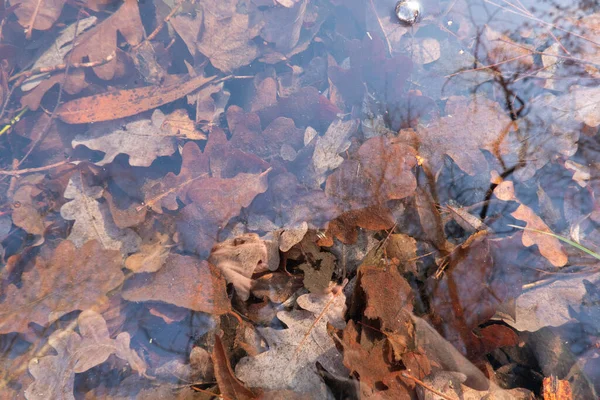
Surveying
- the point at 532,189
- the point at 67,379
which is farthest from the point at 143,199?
the point at 532,189

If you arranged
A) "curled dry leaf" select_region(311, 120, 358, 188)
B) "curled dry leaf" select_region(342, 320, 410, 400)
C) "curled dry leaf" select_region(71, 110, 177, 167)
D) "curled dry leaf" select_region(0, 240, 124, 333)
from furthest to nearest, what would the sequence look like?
"curled dry leaf" select_region(71, 110, 177, 167)
"curled dry leaf" select_region(311, 120, 358, 188)
"curled dry leaf" select_region(0, 240, 124, 333)
"curled dry leaf" select_region(342, 320, 410, 400)

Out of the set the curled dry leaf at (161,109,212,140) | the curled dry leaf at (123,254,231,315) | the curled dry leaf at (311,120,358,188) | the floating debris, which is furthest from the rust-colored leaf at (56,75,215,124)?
the floating debris

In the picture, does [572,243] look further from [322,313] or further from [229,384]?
[229,384]

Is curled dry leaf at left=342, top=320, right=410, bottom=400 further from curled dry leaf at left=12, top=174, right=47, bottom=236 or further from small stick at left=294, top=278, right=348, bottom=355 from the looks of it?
curled dry leaf at left=12, top=174, right=47, bottom=236

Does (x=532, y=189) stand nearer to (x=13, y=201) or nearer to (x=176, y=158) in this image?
(x=176, y=158)

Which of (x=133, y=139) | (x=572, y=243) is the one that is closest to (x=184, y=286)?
(x=133, y=139)
